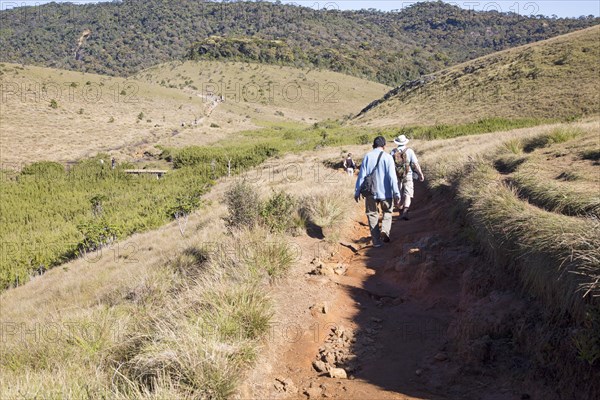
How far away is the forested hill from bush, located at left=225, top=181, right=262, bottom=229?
10422cm

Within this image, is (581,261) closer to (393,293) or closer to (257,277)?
(393,293)

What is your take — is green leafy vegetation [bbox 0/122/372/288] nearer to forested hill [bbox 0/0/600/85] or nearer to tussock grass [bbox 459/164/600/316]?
tussock grass [bbox 459/164/600/316]

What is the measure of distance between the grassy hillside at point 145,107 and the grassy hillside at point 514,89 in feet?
68.6

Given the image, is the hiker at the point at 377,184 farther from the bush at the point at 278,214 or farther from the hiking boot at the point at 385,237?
the bush at the point at 278,214

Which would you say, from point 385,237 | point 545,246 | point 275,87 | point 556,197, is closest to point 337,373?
point 545,246

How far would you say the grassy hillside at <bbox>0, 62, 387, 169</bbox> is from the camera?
4041 centimetres

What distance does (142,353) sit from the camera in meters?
4.11

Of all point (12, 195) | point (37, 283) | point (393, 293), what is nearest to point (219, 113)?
point (12, 195)

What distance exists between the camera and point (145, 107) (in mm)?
57500

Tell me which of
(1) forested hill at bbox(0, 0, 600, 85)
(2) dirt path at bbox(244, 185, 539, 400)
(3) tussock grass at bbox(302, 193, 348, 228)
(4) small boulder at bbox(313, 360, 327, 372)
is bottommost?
(4) small boulder at bbox(313, 360, 327, 372)

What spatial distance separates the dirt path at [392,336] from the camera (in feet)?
12.4

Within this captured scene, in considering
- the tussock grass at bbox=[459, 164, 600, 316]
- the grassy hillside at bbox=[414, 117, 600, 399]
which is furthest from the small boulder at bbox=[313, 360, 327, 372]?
the tussock grass at bbox=[459, 164, 600, 316]

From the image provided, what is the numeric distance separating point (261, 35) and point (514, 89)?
376 ft

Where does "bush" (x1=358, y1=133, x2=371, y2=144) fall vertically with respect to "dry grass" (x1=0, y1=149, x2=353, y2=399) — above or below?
above
